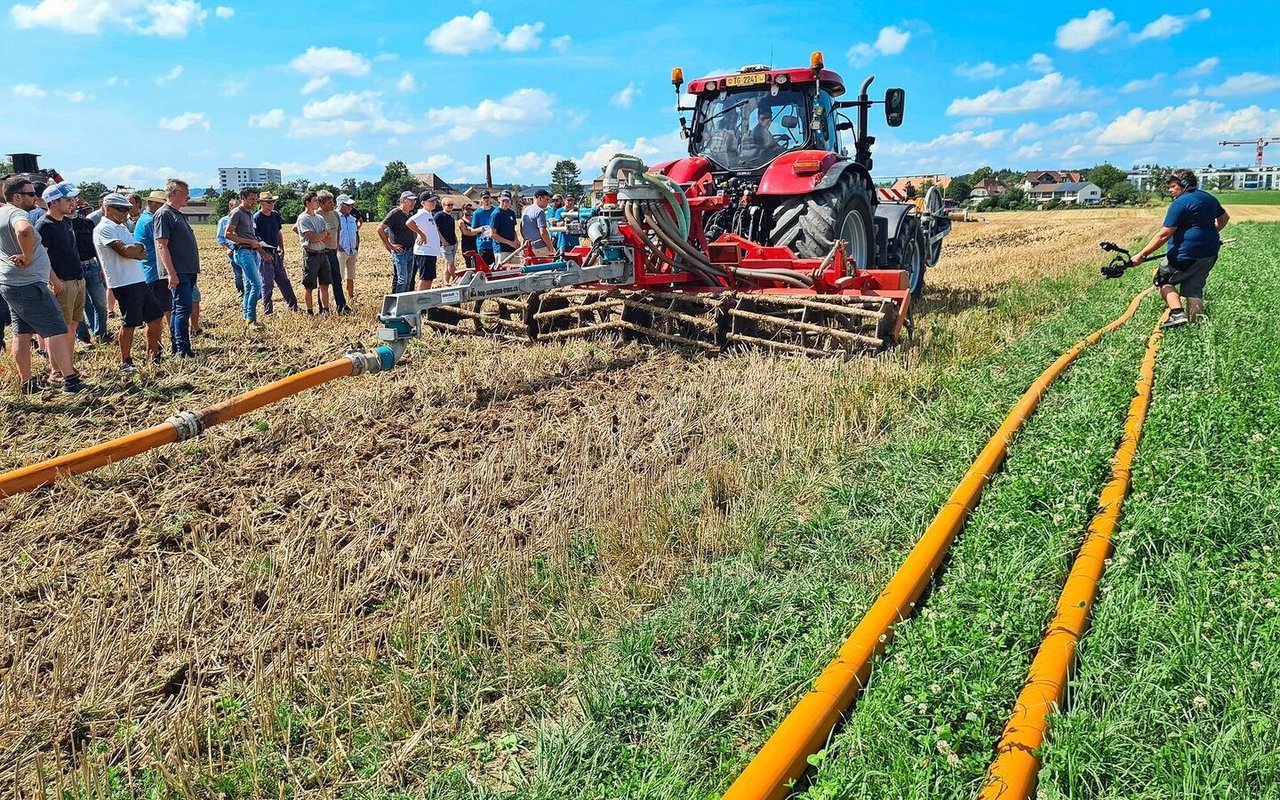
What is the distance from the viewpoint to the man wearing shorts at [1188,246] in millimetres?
7473

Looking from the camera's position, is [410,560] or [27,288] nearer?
[410,560]

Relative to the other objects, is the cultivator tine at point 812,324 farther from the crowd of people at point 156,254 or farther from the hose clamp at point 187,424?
the hose clamp at point 187,424

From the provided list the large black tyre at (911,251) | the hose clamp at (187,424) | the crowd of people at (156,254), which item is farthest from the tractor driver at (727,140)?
the hose clamp at (187,424)

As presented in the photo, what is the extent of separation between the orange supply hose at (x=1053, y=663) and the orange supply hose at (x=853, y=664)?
16.0 inches

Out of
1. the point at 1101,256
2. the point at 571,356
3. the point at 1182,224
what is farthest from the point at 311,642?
the point at 1101,256

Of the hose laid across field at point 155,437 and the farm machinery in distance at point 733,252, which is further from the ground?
the farm machinery in distance at point 733,252

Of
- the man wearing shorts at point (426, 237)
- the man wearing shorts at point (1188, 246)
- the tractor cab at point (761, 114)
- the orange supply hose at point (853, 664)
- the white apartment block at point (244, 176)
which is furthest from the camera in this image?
the white apartment block at point (244, 176)

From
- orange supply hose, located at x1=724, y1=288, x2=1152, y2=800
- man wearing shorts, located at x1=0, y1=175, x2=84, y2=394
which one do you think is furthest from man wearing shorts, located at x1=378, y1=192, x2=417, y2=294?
orange supply hose, located at x1=724, y1=288, x2=1152, y2=800

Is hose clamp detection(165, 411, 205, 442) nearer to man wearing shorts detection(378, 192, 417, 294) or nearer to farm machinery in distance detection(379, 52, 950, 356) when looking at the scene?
farm machinery in distance detection(379, 52, 950, 356)

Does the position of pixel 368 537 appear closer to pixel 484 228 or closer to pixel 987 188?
pixel 484 228

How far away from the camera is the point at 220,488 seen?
4293mm

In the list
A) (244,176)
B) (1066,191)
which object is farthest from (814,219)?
(244,176)

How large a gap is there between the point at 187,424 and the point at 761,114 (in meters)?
6.29

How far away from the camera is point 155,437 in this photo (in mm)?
4250
